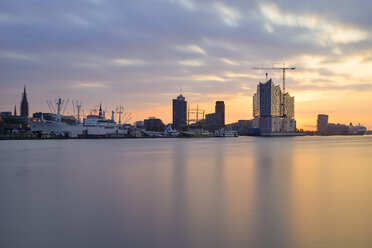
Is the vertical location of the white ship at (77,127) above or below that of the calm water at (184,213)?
above

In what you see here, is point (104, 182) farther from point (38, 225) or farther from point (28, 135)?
point (28, 135)

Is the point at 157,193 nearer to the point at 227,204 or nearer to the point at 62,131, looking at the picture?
the point at 227,204

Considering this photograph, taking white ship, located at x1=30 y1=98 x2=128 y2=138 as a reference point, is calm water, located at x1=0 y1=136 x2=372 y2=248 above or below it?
below

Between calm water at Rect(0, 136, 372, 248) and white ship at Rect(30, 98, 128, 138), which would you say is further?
white ship at Rect(30, 98, 128, 138)

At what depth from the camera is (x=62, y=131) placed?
151m

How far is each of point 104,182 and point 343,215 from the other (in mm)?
17252

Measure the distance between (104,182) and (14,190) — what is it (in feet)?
20.8

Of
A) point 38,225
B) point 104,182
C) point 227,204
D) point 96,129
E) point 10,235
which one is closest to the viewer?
point 10,235

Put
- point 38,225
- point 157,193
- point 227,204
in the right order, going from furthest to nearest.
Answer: point 157,193
point 227,204
point 38,225

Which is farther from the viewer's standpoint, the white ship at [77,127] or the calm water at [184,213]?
the white ship at [77,127]

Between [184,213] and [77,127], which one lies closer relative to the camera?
[184,213]

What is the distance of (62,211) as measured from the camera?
15.1 meters

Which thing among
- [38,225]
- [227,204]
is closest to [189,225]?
[227,204]

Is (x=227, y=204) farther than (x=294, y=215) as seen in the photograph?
Yes
